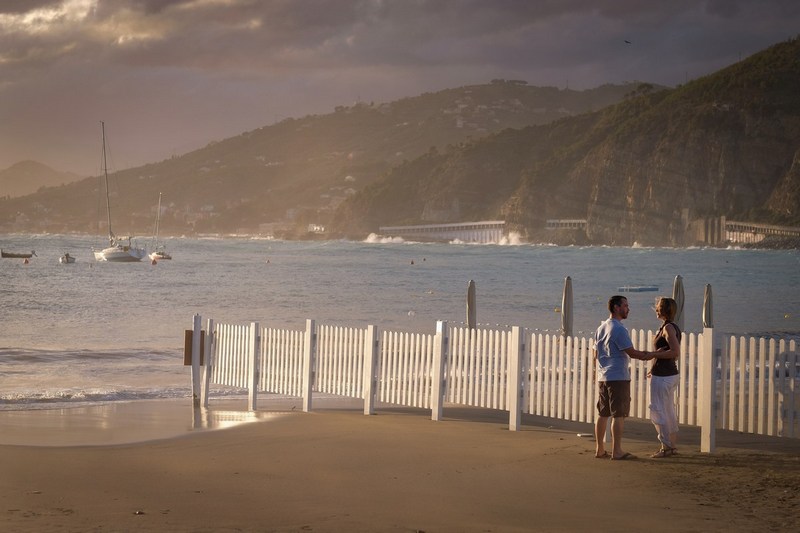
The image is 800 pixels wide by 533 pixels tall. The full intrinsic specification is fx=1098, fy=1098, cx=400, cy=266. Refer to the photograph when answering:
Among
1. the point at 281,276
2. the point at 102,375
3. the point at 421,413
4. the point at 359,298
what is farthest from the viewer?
the point at 281,276

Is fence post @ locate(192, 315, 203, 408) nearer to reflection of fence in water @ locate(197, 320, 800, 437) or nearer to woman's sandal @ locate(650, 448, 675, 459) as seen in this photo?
reflection of fence in water @ locate(197, 320, 800, 437)

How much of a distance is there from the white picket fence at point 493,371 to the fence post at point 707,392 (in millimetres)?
11

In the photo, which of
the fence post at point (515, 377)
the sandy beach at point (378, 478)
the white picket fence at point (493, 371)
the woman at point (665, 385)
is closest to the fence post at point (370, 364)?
the white picket fence at point (493, 371)

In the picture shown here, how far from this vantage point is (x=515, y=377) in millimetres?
12242

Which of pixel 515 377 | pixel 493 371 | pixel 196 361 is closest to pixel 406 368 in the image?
pixel 493 371

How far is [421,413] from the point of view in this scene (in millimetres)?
14625

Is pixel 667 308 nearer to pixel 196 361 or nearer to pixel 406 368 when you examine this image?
pixel 406 368

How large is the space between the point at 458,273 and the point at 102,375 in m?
83.2

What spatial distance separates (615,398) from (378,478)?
2460mm

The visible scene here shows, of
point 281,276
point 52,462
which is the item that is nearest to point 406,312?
point 52,462

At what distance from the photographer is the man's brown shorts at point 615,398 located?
34.2 ft

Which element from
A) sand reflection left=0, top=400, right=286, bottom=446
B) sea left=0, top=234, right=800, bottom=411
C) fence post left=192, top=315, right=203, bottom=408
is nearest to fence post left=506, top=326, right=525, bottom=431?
sand reflection left=0, top=400, right=286, bottom=446

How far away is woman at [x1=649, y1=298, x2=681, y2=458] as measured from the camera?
1038 centimetres

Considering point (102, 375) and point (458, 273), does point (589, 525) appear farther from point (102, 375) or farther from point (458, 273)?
point (458, 273)
